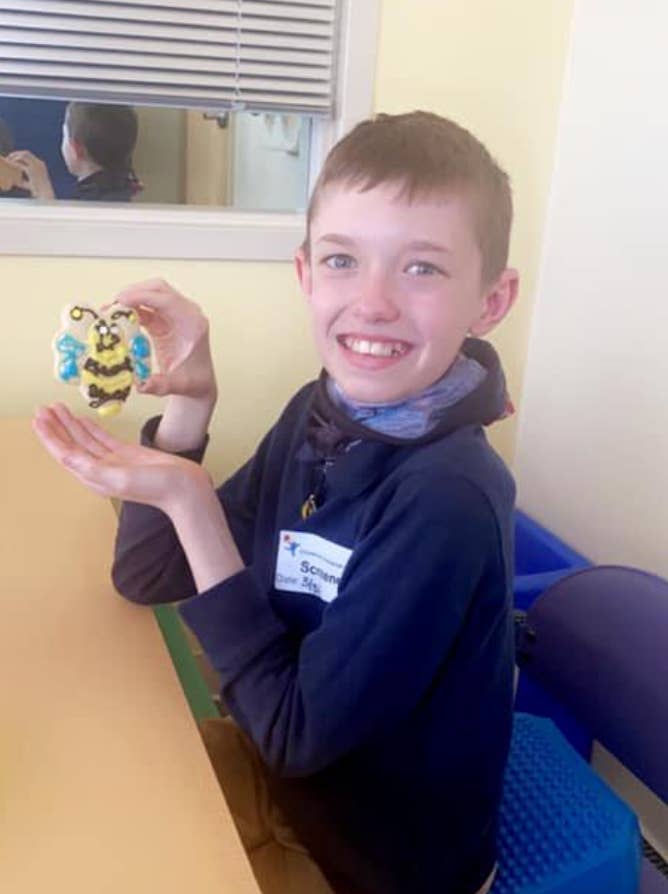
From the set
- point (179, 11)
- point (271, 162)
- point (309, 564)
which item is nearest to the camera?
point (309, 564)

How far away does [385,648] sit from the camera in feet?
2.46

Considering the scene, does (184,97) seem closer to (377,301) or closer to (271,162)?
(271,162)

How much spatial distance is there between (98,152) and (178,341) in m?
0.82

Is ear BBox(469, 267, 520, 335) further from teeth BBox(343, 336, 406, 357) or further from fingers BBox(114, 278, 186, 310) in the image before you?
fingers BBox(114, 278, 186, 310)

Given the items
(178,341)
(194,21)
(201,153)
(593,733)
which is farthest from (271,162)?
(593,733)

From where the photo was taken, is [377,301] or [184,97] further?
[184,97]

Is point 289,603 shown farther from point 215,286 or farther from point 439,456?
point 215,286

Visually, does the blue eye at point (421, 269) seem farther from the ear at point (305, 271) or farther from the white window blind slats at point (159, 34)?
the white window blind slats at point (159, 34)

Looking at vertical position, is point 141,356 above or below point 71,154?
below

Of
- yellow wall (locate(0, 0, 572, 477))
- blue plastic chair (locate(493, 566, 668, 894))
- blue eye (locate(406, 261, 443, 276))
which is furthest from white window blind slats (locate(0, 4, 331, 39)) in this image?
blue plastic chair (locate(493, 566, 668, 894))

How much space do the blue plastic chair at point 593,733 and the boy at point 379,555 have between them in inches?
3.2

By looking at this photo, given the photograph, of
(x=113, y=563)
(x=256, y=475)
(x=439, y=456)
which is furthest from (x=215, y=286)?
(x=439, y=456)

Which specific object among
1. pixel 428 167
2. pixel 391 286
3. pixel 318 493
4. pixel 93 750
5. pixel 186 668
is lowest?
pixel 186 668

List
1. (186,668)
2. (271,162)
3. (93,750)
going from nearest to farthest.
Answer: (93,750) → (186,668) → (271,162)
